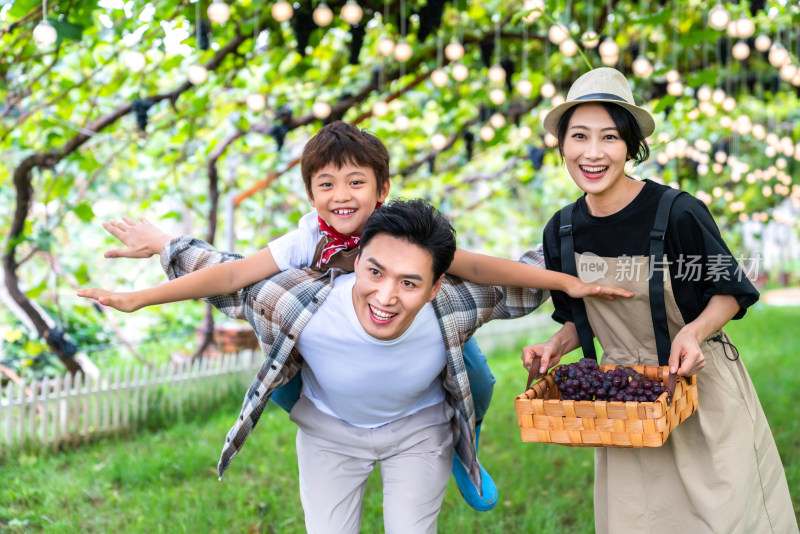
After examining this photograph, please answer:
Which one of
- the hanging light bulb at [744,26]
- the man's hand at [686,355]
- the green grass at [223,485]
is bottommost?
the green grass at [223,485]

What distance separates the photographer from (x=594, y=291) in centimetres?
239

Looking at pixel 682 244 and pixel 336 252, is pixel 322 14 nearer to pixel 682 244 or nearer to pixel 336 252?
pixel 336 252

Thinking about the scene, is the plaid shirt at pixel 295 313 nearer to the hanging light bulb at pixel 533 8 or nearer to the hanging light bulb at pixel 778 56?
the hanging light bulb at pixel 533 8

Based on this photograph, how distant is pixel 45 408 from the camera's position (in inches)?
206

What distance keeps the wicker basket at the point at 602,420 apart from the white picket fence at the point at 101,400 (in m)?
4.14

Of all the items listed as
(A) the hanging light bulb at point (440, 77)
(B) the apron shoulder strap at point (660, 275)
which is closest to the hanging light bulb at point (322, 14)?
(A) the hanging light bulb at point (440, 77)

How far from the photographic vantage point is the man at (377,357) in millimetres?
2213

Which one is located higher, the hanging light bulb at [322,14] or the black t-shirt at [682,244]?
the hanging light bulb at [322,14]

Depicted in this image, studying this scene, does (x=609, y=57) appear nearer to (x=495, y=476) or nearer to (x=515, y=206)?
(x=495, y=476)

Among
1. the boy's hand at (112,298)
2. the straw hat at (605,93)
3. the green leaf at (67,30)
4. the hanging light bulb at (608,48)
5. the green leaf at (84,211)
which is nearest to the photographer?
the boy's hand at (112,298)

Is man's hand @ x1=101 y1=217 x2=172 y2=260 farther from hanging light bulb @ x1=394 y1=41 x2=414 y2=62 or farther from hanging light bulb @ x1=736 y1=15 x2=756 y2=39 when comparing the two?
hanging light bulb @ x1=736 y1=15 x2=756 y2=39

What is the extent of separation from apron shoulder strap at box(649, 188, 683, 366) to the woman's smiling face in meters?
0.18

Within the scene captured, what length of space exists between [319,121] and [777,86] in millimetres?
4349

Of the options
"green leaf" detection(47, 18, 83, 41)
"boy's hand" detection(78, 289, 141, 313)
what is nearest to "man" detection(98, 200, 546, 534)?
"boy's hand" detection(78, 289, 141, 313)
